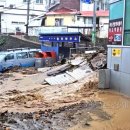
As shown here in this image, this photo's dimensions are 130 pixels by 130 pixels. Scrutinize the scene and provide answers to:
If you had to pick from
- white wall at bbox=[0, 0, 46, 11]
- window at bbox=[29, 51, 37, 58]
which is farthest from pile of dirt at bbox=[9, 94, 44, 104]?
white wall at bbox=[0, 0, 46, 11]

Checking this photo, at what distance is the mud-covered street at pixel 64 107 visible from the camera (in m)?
9.87

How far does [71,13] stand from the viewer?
53.2 m

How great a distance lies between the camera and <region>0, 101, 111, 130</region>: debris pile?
31.5 feet

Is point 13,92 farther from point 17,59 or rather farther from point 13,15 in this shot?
point 13,15

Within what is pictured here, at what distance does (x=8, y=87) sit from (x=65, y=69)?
348 cm

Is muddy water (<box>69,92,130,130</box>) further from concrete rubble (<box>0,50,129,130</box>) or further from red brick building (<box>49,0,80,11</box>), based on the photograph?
red brick building (<box>49,0,80,11</box>)

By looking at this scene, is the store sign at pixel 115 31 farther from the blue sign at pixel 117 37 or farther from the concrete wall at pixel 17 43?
the concrete wall at pixel 17 43

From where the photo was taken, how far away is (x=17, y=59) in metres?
27.6

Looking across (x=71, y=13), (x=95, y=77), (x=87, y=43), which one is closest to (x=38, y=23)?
(x=71, y=13)

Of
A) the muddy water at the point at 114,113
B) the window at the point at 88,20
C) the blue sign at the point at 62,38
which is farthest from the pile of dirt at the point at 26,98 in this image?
the window at the point at 88,20

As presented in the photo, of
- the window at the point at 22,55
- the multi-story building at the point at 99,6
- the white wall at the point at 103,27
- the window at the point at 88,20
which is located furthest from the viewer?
the multi-story building at the point at 99,6

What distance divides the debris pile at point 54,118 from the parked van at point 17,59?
15.3 metres

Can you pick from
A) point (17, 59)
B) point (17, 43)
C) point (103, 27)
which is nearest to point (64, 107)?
point (17, 59)

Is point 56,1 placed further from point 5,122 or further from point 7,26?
point 5,122
